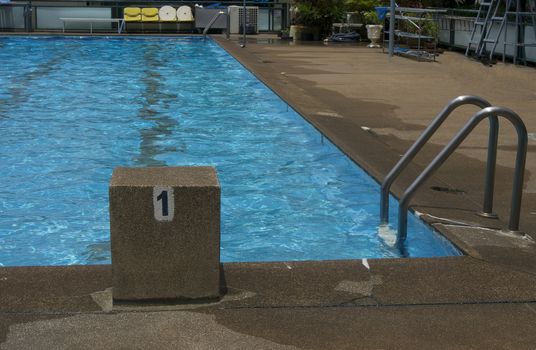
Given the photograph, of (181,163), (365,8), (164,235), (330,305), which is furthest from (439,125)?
(365,8)

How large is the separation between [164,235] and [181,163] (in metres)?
5.60

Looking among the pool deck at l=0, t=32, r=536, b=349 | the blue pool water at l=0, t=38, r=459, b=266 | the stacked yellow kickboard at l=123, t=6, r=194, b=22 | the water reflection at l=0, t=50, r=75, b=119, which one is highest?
the stacked yellow kickboard at l=123, t=6, r=194, b=22

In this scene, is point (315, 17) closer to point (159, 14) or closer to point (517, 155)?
point (159, 14)

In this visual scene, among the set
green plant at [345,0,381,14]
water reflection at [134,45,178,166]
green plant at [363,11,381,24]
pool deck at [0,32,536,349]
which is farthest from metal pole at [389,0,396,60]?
pool deck at [0,32,536,349]

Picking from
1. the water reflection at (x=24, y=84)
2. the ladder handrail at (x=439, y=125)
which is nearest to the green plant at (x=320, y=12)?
the water reflection at (x=24, y=84)

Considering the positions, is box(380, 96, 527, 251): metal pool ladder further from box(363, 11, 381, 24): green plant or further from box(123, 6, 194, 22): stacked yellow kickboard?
box(123, 6, 194, 22): stacked yellow kickboard

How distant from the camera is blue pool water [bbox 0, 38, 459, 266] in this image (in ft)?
22.8

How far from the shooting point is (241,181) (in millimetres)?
8914

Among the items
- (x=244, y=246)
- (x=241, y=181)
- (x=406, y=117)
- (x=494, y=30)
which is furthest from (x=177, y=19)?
(x=244, y=246)

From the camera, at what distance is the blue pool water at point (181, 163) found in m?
6.95

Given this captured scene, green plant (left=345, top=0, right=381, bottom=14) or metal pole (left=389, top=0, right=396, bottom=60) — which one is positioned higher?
green plant (left=345, top=0, right=381, bottom=14)

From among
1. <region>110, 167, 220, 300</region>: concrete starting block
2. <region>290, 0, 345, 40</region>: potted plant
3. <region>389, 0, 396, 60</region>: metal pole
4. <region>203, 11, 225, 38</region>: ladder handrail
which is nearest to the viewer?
<region>110, 167, 220, 300</region>: concrete starting block

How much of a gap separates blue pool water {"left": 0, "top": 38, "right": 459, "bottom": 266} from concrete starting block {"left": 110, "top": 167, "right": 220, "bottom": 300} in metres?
1.94

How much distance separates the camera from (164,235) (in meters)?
4.04
